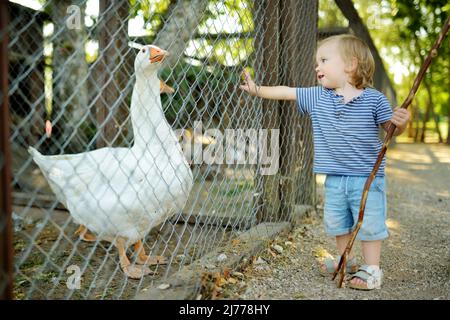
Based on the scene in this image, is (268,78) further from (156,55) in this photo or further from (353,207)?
(353,207)

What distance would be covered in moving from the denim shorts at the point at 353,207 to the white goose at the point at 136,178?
0.79 metres

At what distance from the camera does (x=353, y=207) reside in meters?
2.25

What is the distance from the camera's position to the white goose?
2.17m

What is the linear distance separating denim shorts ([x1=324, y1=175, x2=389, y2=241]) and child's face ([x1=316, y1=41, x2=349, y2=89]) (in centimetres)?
51

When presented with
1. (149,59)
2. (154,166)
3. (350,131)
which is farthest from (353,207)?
(149,59)

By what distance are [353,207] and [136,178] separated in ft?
3.75

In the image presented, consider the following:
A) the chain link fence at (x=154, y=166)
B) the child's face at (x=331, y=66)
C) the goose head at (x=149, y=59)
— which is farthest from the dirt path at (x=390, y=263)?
the goose head at (x=149, y=59)

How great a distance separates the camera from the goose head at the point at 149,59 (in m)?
2.29

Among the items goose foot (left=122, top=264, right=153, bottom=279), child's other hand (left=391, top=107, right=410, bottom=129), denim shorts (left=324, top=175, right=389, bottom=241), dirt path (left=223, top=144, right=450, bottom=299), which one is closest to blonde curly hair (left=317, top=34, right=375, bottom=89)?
child's other hand (left=391, top=107, right=410, bottom=129)

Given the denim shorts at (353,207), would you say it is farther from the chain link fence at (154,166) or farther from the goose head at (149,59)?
the goose head at (149,59)

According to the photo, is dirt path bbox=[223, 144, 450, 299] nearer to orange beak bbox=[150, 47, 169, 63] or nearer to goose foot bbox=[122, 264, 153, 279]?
goose foot bbox=[122, 264, 153, 279]
